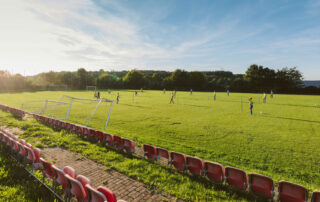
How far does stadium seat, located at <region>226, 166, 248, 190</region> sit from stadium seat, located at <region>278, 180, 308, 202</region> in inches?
34.5

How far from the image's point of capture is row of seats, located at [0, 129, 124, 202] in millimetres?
3679

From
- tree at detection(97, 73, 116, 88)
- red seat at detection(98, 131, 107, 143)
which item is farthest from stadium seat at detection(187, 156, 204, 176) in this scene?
tree at detection(97, 73, 116, 88)

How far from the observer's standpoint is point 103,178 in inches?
231

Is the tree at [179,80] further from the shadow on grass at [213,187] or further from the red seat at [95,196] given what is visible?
the red seat at [95,196]

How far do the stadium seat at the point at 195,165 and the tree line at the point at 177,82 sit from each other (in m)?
76.0

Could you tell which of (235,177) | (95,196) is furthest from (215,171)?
(95,196)

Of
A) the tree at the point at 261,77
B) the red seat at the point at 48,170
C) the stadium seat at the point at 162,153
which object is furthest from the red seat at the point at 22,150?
the tree at the point at 261,77

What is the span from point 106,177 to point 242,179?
14.7ft

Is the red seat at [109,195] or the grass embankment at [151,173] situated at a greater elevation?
the red seat at [109,195]

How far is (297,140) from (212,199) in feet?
31.7

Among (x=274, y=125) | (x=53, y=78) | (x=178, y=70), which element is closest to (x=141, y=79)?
(x=178, y=70)

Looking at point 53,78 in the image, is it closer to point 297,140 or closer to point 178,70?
point 178,70

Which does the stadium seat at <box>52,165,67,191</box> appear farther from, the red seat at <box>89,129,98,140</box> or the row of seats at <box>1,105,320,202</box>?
the red seat at <box>89,129,98,140</box>

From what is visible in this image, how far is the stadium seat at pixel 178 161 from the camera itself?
245 inches
